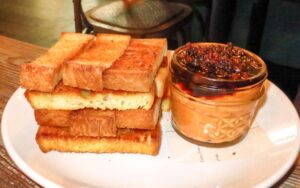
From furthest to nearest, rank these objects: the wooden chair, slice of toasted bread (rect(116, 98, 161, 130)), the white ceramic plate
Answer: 1. the wooden chair
2. slice of toasted bread (rect(116, 98, 161, 130))
3. the white ceramic plate

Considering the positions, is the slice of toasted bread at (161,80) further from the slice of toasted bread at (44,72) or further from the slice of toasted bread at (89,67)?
the slice of toasted bread at (44,72)

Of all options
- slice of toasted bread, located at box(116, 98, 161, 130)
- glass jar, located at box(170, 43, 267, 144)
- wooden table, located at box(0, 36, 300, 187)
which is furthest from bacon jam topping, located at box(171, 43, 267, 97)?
wooden table, located at box(0, 36, 300, 187)

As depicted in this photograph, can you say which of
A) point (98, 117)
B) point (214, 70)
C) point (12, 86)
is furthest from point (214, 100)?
point (12, 86)

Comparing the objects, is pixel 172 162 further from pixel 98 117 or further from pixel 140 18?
pixel 140 18

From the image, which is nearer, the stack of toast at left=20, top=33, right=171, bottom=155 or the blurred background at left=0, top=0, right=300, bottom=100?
the stack of toast at left=20, top=33, right=171, bottom=155

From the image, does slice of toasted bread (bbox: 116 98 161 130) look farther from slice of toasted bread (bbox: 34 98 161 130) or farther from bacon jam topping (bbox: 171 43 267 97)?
bacon jam topping (bbox: 171 43 267 97)

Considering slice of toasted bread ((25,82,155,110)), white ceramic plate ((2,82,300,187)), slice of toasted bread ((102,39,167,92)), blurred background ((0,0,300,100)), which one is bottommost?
blurred background ((0,0,300,100))

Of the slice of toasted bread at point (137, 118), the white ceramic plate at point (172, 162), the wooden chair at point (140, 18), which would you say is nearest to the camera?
the white ceramic plate at point (172, 162)

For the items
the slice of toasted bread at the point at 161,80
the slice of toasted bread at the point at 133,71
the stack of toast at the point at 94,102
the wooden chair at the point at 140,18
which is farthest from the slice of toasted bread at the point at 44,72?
the wooden chair at the point at 140,18
